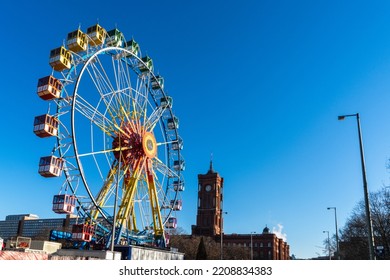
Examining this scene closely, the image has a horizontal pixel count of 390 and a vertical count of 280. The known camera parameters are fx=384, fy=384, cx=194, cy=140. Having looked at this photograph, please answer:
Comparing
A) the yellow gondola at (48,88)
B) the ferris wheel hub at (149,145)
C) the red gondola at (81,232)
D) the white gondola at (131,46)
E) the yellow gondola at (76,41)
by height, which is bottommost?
the red gondola at (81,232)

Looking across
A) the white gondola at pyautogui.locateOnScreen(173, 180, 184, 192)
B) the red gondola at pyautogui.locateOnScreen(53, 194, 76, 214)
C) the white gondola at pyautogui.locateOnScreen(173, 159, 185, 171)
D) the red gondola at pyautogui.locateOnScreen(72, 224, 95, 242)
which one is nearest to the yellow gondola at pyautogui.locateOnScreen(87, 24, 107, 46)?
the red gondola at pyautogui.locateOnScreen(53, 194, 76, 214)

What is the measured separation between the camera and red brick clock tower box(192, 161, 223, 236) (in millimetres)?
132375

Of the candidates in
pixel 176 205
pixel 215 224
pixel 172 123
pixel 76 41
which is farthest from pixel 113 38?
pixel 215 224

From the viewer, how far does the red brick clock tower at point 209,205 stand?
13238 centimetres

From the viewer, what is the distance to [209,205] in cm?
13650

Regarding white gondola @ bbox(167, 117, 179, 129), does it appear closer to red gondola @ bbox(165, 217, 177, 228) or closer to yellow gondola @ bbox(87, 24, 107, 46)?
red gondola @ bbox(165, 217, 177, 228)

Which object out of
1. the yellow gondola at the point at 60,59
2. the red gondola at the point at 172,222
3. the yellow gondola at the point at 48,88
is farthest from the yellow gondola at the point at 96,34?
the red gondola at the point at 172,222

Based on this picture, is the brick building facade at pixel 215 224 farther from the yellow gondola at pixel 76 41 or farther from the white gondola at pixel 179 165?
the yellow gondola at pixel 76 41

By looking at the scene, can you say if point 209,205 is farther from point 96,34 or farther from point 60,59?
point 60,59
